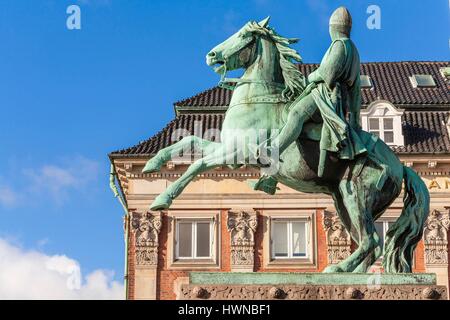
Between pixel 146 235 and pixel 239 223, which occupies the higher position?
pixel 239 223

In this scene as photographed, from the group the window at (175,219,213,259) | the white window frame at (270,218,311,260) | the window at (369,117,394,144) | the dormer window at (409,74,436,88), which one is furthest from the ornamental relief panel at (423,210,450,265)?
the window at (175,219,213,259)

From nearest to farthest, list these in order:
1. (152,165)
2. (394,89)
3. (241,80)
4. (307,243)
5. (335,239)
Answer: (152,165) < (241,80) < (335,239) < (307,243) < (394,89)

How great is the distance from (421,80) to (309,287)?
3272 cm

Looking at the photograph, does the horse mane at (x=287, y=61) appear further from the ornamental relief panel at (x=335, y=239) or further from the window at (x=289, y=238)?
the window at (x=289, y=238)

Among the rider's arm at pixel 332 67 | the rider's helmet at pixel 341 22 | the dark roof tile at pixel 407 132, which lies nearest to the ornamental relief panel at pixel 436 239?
the dark roof tile at pixel 407 132

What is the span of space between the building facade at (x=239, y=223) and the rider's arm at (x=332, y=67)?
2491cm

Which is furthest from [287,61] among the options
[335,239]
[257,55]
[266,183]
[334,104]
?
[335,239]

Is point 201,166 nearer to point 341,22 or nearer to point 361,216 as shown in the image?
point 361,216

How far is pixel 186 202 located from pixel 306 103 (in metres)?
26.3

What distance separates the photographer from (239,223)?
40.2 meters

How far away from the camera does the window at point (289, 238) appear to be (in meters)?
40.2

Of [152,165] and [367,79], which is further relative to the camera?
[367,79]

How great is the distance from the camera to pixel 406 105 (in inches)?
1678

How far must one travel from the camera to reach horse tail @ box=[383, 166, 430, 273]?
47.3 ft
